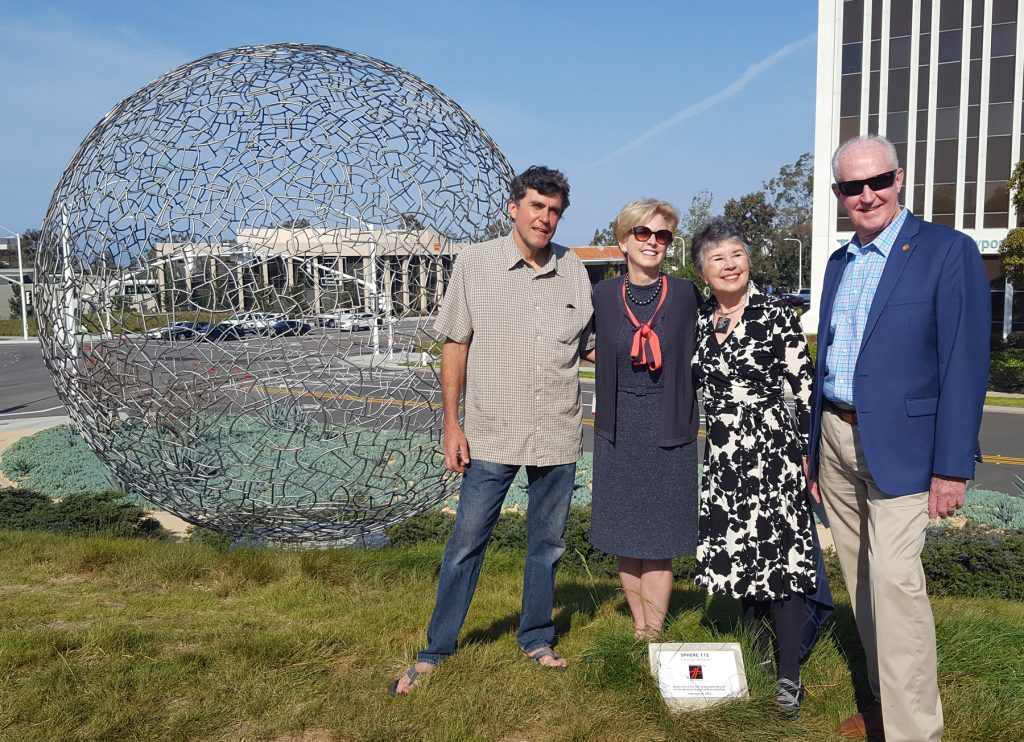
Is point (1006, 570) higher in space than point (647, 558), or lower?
lower

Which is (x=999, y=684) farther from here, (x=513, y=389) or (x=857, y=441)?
(x=513, y=389)

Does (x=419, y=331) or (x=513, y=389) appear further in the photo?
(x=419, y=331)

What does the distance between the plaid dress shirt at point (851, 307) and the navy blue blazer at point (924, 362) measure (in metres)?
0.06

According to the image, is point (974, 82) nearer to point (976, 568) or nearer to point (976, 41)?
point (976, 41)

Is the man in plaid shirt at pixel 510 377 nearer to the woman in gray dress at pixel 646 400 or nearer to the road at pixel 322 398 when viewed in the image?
the woman in gray dress at pixel 646 400

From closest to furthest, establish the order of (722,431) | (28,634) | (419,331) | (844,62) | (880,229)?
1. (880,229)
2. (722,431)
3. (28,634)
4. (419,331)
5. (844,62)

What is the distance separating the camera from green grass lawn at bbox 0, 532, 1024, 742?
3160 mm

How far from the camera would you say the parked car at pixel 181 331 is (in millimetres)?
4078

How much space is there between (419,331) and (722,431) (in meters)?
1.52

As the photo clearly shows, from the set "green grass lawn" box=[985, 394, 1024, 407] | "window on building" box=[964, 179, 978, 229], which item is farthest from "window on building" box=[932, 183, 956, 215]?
"green grass lawn" box=[985, 394, 1024, 407]

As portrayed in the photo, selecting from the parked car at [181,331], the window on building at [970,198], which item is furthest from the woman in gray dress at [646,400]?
the window on building at [970,198]

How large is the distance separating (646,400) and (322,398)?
1596mm

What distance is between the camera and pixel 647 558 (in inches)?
141

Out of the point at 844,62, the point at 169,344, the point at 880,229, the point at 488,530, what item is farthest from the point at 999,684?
the point at 844,62
